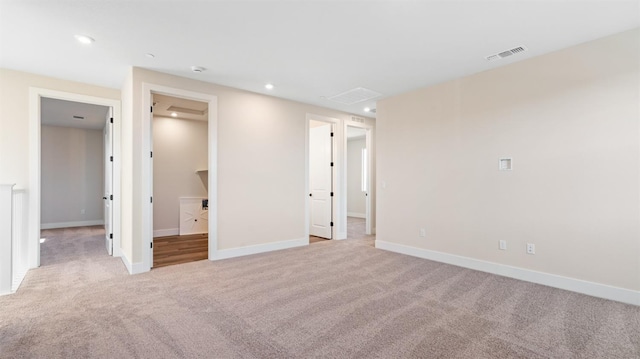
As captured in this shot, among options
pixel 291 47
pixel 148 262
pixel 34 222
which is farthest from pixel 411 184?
pixel 34 222

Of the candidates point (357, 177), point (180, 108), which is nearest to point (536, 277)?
point (180, 108)

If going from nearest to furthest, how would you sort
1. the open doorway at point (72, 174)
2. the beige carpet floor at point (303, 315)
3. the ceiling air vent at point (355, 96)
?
the beige carpet floor at point (303, 315) → the ceiling air vent at point (355, 96) → the open doorway at point (72, 174)

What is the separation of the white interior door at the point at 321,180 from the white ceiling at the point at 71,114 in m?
4.16

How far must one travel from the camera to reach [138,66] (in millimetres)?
3744

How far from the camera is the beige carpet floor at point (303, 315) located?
6.80 feet

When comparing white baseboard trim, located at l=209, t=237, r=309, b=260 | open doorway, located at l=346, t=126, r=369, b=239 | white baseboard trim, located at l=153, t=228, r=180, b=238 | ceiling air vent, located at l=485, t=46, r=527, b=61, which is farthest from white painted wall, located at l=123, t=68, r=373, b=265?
open doorway, located at l=346, t=126, r=369, b=239

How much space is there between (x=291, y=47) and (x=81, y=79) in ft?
10.8

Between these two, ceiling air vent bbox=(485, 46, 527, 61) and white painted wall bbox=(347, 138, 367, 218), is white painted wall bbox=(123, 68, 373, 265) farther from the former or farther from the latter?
white painted wall bbox=(347, 138, 367, 218)

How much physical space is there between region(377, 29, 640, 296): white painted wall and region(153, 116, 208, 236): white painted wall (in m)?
4.67

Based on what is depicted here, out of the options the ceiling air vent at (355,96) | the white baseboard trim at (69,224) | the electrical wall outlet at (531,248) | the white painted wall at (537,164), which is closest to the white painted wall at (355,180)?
the ceiling air vent at (355,96)

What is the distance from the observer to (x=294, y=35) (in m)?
2.95

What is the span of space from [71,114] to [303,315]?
7099mm

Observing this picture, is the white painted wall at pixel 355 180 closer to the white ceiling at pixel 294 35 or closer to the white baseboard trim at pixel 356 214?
the white baseboard trim at pixel 356 214

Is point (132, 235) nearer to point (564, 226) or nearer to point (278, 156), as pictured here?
point (278, 156)
